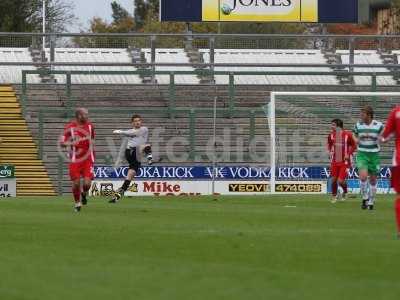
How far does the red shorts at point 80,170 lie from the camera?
2578cm

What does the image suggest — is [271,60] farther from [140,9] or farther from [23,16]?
[140,9]

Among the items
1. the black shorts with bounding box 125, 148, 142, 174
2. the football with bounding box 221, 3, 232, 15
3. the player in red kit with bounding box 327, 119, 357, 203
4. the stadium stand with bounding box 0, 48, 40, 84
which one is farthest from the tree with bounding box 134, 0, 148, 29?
the black shorts with bounding box 125, 148, 142, 174

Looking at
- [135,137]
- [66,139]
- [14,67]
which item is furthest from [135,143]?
[14,67]

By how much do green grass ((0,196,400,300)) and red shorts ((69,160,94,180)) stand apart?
1.66 metres

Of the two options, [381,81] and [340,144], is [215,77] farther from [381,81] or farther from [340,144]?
[340,144]

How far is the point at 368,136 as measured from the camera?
26953mm

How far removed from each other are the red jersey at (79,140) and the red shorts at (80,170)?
80mm

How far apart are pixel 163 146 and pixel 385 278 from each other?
1218 inches

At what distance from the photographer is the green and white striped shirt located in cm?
2694

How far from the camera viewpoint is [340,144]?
33219mm

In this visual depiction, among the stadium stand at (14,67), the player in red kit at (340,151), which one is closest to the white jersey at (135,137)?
the player in red kit at (340,151)

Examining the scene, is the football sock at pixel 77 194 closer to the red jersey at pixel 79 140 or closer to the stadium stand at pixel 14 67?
the red jersey at pixel 79 140

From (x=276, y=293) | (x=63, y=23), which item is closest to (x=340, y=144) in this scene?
(x=276, y=293)

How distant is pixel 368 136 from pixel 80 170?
19.7 ft
